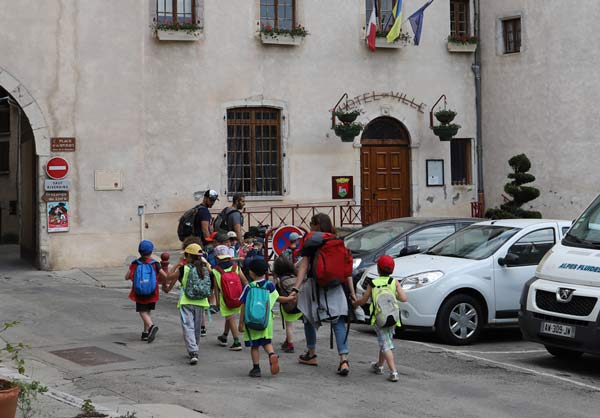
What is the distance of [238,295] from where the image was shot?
37.2 ft

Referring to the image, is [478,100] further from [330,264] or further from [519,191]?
[330,264]

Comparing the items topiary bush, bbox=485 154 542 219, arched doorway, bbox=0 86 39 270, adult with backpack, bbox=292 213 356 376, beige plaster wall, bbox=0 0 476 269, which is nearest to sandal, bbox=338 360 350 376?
adult with backpack, bbox=292 213 356 376

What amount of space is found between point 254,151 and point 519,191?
6416 millimetres

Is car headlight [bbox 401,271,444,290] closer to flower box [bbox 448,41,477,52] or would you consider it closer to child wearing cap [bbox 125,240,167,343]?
child wearing cap [bbox 125,240,167,343]

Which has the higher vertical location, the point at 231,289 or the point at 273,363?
the point at 231,289

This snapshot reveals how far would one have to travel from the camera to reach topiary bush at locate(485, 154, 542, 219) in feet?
75.4

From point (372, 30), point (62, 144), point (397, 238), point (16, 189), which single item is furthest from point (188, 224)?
point (16, 189)

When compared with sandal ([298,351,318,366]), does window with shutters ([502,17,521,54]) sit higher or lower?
higher

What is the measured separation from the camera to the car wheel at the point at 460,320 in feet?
40.8

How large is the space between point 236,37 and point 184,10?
4.45 ft

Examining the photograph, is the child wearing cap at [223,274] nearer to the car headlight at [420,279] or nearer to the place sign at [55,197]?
the car headlight at [420,279]

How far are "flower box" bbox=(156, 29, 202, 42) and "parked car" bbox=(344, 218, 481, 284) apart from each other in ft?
27.4

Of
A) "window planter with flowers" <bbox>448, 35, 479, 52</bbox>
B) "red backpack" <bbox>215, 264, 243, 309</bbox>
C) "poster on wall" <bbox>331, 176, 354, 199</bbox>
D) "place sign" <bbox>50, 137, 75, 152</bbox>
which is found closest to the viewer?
"red backpack" <bbox>215, 264, 243, 309</bbox>

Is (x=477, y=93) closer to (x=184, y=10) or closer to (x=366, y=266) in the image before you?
(x=184, y=10)
